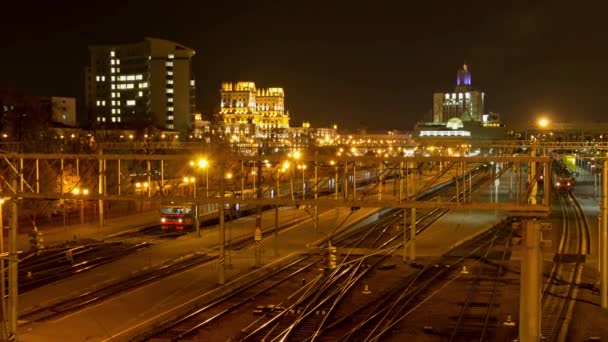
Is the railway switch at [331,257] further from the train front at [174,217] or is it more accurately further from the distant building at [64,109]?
the distant building at [64,109]

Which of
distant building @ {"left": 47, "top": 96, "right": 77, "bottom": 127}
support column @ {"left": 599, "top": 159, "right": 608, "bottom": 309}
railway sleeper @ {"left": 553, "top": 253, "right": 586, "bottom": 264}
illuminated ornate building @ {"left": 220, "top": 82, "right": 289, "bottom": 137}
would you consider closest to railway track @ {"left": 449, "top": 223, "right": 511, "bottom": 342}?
railway sleeper @ {"left": 553, "top": 253, "right": 586, "bottom": 264}

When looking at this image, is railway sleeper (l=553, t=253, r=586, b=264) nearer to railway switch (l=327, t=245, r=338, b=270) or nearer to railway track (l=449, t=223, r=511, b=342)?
railway track (l=449, t=223, r=511, b=342)

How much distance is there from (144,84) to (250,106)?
4147 centimetres

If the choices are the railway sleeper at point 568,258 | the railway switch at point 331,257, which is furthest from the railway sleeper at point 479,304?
the railway sleeper at point 568,258

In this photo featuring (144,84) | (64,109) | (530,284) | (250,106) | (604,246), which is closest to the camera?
(530,284)

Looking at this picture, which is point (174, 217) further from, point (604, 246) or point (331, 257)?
point (604, 246)

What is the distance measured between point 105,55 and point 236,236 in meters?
95.3

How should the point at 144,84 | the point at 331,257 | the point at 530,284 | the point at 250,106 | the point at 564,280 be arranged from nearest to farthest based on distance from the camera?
the point at 530,284, the point at 564,280, the point at 331,257, the point at 144,84, the point at 250,106

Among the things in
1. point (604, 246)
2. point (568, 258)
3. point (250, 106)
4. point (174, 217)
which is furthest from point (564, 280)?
point (250, 106)

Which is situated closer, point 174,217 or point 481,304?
point 481,304

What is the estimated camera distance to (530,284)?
1070cm

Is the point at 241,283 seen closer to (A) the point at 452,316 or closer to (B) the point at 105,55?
(A) the point at 452,316

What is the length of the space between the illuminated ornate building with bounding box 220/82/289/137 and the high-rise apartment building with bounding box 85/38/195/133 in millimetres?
31649

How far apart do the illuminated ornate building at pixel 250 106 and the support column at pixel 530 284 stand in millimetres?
131263
